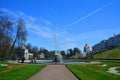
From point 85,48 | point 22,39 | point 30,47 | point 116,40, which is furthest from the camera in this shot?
point 116,40

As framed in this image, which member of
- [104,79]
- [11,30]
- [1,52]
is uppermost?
[11,30]

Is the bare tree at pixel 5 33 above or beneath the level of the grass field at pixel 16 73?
above

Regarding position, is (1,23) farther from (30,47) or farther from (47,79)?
(30,47)

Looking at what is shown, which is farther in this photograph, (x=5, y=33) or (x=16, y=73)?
(x=5, y=33)

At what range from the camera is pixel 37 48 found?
169 m

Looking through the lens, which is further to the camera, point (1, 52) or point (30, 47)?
point (30, 47)

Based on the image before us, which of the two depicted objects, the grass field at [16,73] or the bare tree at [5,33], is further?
the bare tree at [5,33]

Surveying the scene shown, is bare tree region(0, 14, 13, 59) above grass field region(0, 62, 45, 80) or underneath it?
above

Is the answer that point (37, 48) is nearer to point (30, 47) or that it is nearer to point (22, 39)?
point (30, 47)

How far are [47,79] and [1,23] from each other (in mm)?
43773

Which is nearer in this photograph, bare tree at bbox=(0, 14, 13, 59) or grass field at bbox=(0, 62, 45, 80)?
grass field at bbox=(0, 62, 45, 80)

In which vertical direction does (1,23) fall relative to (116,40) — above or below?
below

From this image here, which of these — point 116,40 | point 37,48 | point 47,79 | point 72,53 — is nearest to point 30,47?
point 37,48

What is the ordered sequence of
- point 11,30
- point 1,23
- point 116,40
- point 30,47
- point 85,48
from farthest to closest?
point 116,40
point 30,47
point 85,48
point 11,30
point 1,23
